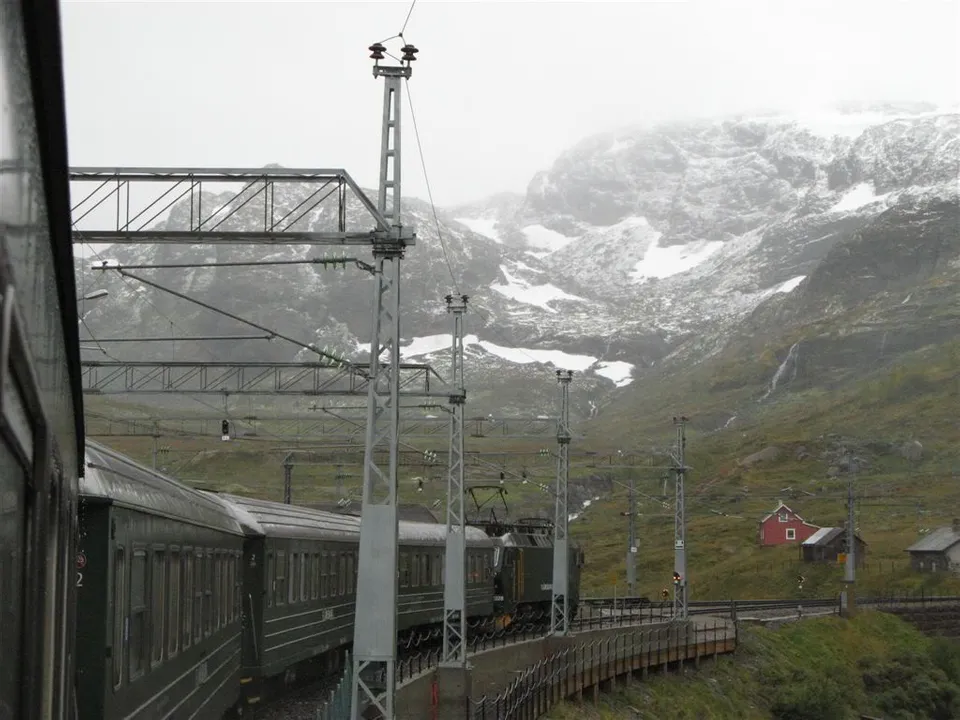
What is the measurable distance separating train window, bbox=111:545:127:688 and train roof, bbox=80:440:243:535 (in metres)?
0.39

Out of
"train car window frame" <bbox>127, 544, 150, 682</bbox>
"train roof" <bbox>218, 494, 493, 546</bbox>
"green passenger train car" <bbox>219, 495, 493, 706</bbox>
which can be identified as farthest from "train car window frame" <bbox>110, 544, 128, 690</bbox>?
"green passenger train car" <bbox>219, 495, 493, 706</bbox>

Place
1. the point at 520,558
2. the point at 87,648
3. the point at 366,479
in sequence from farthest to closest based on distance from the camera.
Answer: the point at 520,558
the point at 366,479
the point at 87,648

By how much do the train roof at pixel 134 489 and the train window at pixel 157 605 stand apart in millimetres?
412

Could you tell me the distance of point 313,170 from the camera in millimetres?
18359

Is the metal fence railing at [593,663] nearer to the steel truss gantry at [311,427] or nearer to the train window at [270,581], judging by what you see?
the steel truss gantry at [311,427]

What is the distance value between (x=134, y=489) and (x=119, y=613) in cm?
123

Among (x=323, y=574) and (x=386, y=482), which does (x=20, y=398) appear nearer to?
(x=386, y=482)

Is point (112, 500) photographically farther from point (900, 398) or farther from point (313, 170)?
point (900, 398)

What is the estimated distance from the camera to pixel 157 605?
39.7 ft

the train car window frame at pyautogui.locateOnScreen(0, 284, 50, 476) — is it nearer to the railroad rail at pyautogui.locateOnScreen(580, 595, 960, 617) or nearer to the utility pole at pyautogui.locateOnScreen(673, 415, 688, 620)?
the utility pole at pyautogui.locateOnScreen(673, 415, 688, 620)

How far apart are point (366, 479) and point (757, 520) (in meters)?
111

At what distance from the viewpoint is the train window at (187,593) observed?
14.0m

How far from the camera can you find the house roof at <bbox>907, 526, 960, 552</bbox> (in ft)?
318

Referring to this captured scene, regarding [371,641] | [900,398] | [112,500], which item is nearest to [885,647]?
[371,641]
